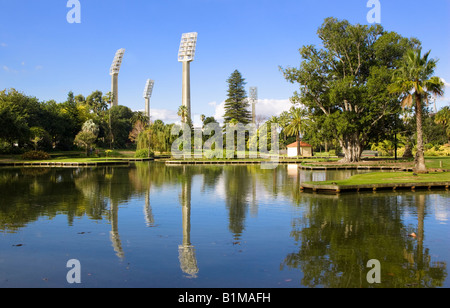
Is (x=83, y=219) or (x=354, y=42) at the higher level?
(x=354, y=42)

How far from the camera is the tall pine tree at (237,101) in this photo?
4065 inches

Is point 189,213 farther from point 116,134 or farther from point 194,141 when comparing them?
point 116,134

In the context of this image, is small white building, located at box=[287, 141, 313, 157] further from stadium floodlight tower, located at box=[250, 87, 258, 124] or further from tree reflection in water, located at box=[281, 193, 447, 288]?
tree reflection in water, located at box=[281, 193, 447, 288]

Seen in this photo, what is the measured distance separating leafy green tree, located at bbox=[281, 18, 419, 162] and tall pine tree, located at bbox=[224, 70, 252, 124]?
52081mm

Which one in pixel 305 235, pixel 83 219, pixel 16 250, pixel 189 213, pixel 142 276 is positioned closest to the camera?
pixel 142 276

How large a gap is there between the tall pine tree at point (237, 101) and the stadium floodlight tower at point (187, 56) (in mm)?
12695

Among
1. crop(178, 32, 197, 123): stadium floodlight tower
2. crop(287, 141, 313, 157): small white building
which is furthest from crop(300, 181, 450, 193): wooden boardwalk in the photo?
crop(178, 32, 197, 123): stadium floodlight tower

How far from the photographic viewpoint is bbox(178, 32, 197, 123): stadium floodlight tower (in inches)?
3819

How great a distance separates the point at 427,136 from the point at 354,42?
2612cm

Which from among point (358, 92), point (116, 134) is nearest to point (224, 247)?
point (358, 92)

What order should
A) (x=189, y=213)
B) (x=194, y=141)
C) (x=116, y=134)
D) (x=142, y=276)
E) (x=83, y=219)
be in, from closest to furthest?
(x=142, y=276) → (x=83, y=219) → (x=189, y=213) → (x=194, y=141) → (x=116, y=134)

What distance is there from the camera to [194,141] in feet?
246

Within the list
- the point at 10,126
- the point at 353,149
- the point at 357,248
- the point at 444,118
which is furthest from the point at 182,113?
the point at 357,248

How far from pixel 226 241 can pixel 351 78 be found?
39486 millimetres
